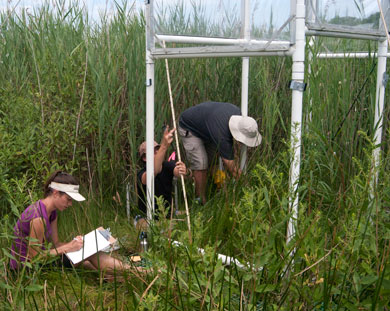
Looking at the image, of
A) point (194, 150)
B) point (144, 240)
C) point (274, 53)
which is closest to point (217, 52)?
point (274, 53)

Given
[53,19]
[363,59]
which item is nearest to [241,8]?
[363,59]

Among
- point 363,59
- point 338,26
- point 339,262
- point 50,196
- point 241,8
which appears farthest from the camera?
point 363,59

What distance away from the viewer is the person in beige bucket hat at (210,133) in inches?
146

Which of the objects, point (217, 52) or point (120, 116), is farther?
point (120, 116)

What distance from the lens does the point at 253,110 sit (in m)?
4.41

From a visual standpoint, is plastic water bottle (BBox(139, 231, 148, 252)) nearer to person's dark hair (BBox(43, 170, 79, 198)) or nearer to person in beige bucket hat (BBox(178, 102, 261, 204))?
person's dark hair (BBox(43, 170, 79, 198))

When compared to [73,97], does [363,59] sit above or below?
above

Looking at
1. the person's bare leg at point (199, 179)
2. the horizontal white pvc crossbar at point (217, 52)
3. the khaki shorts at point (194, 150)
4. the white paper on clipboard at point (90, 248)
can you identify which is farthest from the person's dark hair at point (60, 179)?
the khaki shorts at point (194, 150)

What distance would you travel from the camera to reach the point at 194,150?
4.24 metres

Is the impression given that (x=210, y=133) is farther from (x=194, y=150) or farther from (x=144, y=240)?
(x=144, y=240)

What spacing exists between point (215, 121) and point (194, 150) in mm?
409

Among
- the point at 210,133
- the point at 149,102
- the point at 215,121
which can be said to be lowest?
the point at 210,133

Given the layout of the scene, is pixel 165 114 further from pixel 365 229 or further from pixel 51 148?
pixel 365 229

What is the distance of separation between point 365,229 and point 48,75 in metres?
2.93
